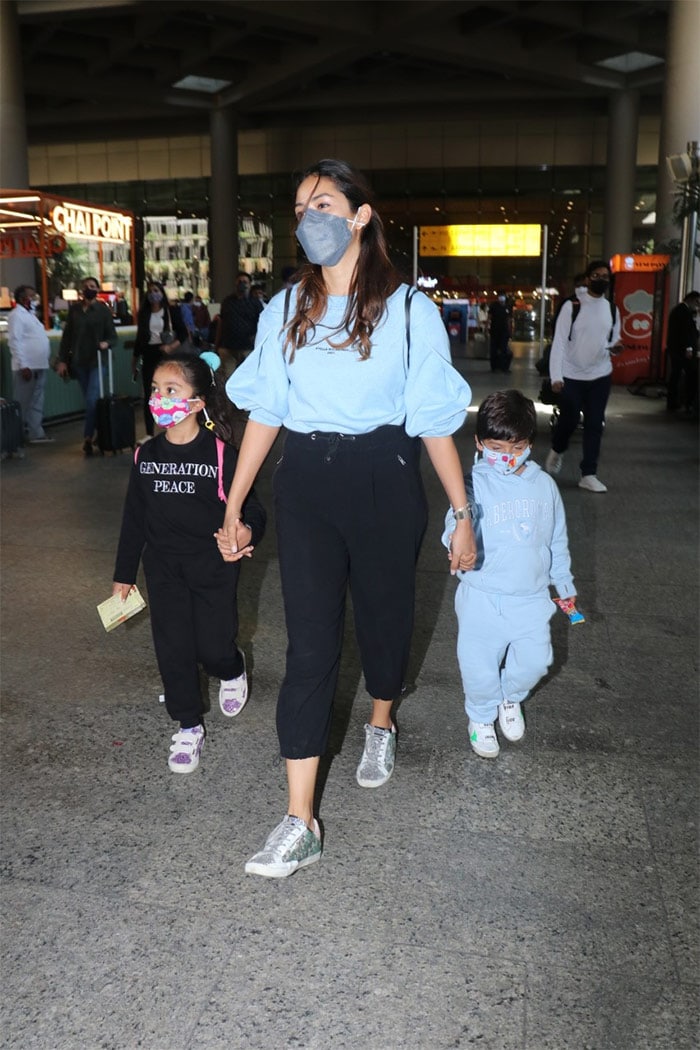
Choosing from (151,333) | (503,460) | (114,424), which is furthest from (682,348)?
(503,460)

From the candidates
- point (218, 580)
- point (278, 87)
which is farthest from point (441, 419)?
point (278, 87)

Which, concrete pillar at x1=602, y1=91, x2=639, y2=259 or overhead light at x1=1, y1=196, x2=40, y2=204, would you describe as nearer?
overhead light at x1=1, y1=196, x2=40, y2=204

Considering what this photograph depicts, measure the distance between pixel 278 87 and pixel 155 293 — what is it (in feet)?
75.2

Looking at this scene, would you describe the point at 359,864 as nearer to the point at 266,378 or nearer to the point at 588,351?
the point at 266,378

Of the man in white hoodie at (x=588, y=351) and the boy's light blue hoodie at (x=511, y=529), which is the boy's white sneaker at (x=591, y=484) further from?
the boy's light blue hoodie at (x=511, y=529)

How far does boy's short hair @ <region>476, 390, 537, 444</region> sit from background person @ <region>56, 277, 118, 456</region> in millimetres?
8330

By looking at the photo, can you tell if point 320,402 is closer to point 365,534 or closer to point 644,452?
point 365,534

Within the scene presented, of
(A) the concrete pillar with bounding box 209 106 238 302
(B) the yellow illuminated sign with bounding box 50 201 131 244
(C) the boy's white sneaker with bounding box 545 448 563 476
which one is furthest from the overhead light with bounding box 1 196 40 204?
(A) the concrete pillar with bounding box 209 106 238 302

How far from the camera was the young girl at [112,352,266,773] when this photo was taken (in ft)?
12.2

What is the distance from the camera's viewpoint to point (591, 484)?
9.05 meters

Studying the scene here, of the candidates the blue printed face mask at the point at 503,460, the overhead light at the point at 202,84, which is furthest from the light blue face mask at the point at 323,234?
the overhead light at the point at 202,84

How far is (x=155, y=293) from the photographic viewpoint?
41.3 feet

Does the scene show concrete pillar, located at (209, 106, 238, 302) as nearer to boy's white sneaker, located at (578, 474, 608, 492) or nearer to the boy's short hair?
boy's white sneaker, located at (578, 474, 608, 492)

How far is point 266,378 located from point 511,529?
1107 millimetres
